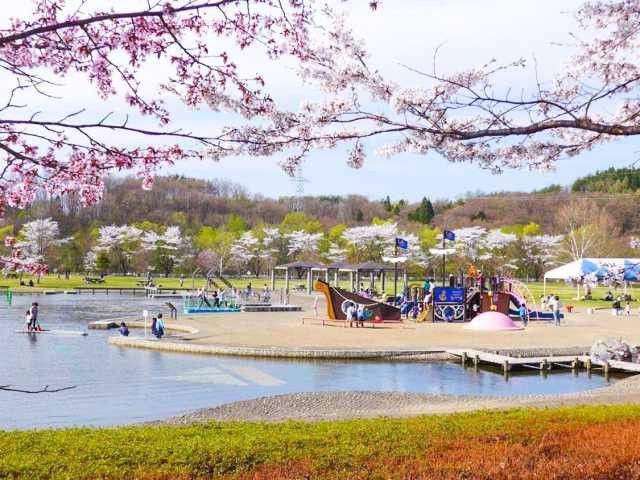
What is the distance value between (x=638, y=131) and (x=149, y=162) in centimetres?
435

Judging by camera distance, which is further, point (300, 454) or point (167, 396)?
point (167, 396)

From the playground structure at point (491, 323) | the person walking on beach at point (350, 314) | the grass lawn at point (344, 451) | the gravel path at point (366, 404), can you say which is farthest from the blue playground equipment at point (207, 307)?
the grass lawn at point (344, 451)

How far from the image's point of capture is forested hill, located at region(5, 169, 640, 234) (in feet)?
298

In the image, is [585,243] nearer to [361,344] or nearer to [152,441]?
[361,344]

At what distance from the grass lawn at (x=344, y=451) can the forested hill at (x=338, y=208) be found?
77062 millimetres

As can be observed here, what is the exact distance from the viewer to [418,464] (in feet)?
19.9

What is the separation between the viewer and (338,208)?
4995 inches

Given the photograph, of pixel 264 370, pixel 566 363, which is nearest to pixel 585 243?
pixel 566 363

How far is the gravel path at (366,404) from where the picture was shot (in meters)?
11.5

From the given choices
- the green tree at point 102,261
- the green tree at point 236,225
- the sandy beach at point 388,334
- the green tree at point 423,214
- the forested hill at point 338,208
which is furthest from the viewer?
the green tree at point 423,214

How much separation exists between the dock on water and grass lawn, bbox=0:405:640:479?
10.3m

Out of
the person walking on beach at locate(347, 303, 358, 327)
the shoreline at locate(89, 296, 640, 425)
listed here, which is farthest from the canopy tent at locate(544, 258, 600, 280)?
the person walking on beach at locate(347, 303, 358, 327)

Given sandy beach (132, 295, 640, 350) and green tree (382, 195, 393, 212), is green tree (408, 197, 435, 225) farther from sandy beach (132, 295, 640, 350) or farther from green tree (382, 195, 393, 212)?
sandy beach (132, 295, 640, 350)

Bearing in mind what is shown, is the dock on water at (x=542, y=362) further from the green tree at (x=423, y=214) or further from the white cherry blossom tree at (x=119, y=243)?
the green tree at (x=423, y=214)
